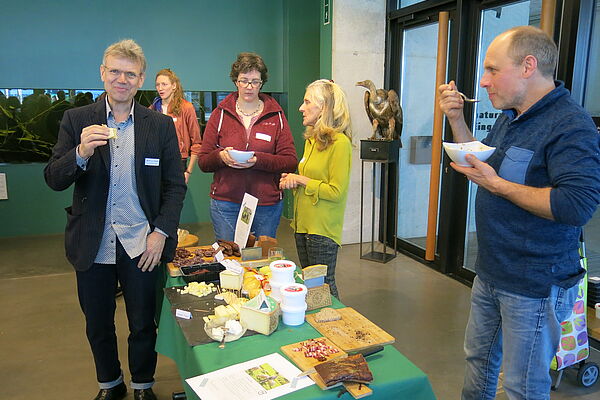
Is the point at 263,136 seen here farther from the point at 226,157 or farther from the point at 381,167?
the point at 381,167

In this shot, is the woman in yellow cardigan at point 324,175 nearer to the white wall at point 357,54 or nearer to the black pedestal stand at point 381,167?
the black pedestal stand at point 381,167

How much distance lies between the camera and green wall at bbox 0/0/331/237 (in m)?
5.46

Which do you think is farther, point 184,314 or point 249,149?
point 249,149

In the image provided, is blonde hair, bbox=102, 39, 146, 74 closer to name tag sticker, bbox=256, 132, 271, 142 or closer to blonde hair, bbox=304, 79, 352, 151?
name tag sticker, bbox=256, 132, 271, 142

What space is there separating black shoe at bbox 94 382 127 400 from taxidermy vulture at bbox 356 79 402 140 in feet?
10.6

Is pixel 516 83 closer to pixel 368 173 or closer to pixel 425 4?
pixel 425 4

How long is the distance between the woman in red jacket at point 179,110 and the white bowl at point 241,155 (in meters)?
1.90

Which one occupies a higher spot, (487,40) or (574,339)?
(487,40)

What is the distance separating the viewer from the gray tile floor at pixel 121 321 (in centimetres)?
Result: 265

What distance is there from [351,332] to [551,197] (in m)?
0.77

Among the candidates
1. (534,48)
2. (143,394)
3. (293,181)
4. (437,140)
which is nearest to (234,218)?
(293,181)

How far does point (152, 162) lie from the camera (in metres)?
2.12

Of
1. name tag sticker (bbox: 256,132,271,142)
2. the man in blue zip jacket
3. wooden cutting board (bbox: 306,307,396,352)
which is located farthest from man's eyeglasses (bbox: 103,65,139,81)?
the man in blue zip jacket

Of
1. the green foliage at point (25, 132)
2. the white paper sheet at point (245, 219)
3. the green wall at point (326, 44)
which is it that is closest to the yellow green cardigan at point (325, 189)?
the white paper sheet at point (245, 219)
